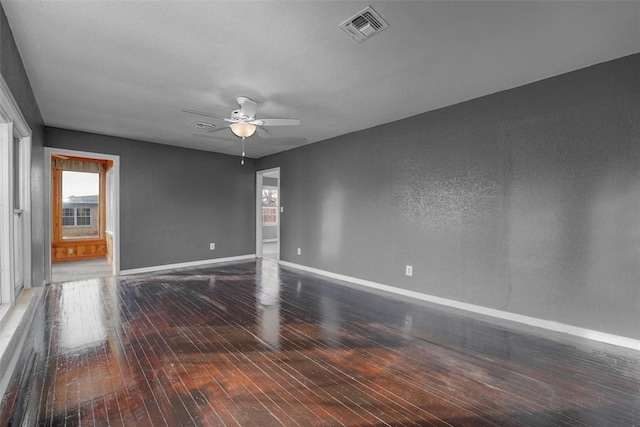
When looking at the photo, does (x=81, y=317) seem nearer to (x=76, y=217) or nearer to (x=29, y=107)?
(x=29, y=107)

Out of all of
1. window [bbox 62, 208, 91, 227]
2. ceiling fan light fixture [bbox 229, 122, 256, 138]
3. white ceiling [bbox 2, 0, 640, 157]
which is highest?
white ceiling [bbox 2, 0, 640, 157]

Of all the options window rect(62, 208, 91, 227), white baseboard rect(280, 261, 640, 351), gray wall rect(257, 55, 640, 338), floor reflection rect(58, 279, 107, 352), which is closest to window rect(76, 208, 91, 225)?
window rect(62, 208, 91, 227)

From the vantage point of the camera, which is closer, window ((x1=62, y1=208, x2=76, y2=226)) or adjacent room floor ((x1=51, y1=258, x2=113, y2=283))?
adjacent room floor ((x1=51, y1=258, x2=113, y2=283))

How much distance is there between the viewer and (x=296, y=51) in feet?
7.80

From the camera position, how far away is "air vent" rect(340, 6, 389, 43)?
1932 mm

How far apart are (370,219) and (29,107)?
4244mm

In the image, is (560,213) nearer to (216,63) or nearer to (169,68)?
(216,63)

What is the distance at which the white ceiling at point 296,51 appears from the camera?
75.1 inches

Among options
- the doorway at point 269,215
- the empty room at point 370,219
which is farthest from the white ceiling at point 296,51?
the doorway at point 269,215

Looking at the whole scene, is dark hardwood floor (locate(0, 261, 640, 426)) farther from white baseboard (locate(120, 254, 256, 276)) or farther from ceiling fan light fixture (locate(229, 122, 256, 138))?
ceiling fan light fixture (locate(229, 122, 256, 138))

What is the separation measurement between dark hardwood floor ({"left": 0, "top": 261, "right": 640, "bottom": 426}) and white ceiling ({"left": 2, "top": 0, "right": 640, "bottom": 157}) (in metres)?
2.43

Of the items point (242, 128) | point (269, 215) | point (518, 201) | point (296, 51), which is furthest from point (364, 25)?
point (269, 215)

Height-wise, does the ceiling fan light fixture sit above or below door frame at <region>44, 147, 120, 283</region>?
above

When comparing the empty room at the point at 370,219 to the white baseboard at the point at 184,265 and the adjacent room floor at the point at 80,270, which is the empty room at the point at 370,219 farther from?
the white baseboard at the point at 184,265
